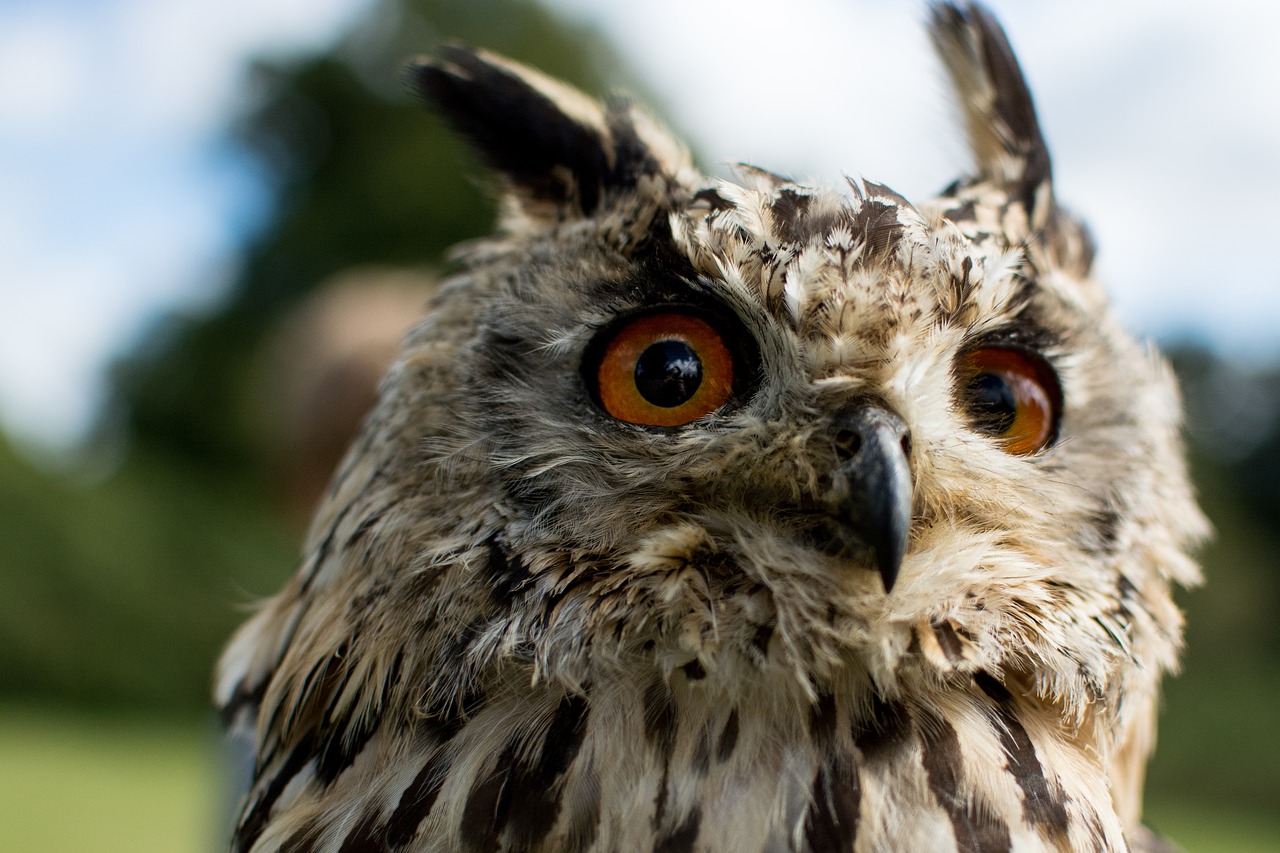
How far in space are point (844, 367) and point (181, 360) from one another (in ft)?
76.9

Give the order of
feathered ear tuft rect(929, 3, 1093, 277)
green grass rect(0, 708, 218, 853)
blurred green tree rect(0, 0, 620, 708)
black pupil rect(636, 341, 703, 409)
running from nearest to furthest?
black pupil rect(636, 341, 703, 409)
feathered ear tuft rect(929, 3, 1093, 277)
green grass rect(0, 708, 218, 853)
blurred green tree rect(0, 0, 620, 708)

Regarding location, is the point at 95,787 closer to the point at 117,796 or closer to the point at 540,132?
the point at 117,796

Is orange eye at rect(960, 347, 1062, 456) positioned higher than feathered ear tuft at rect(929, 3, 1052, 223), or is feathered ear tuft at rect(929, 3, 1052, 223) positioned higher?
feathered ear tuft at rect(929, 3, 1052, 223)

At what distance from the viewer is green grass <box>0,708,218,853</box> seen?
6086mm

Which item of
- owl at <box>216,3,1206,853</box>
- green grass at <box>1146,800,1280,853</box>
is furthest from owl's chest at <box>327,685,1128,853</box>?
green grass at <box>1146,800,1280,853</box>

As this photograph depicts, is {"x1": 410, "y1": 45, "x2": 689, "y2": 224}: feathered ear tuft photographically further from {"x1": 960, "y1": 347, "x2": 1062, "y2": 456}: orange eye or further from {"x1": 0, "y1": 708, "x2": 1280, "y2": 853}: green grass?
{"x1": 0, "y1": 708, "x2": 1280, "y2": 853}: green grass

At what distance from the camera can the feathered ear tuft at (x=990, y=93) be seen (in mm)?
1461

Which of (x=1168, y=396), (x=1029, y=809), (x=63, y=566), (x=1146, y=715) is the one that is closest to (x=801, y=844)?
(x=1029, y=809)

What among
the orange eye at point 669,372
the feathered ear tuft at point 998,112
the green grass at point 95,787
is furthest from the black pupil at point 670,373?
the green grass at point 95,787

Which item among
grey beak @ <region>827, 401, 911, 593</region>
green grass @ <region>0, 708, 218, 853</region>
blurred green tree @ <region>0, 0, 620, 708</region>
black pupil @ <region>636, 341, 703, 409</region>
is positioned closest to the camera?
grey beak @ <region>827, 401, 911, 593</region>

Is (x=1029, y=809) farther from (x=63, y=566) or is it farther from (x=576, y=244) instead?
(x=63, y=566)

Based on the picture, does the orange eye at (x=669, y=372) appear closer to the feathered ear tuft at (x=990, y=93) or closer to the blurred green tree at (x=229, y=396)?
the feathered ear tuft at (x=990, y=93)

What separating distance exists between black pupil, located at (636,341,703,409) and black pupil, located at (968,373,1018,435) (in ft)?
1.07

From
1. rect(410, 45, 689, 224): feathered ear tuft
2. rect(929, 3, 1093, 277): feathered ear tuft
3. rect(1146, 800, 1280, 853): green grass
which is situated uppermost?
rect(929, 3, 1093, 277): feathered ear tuft
